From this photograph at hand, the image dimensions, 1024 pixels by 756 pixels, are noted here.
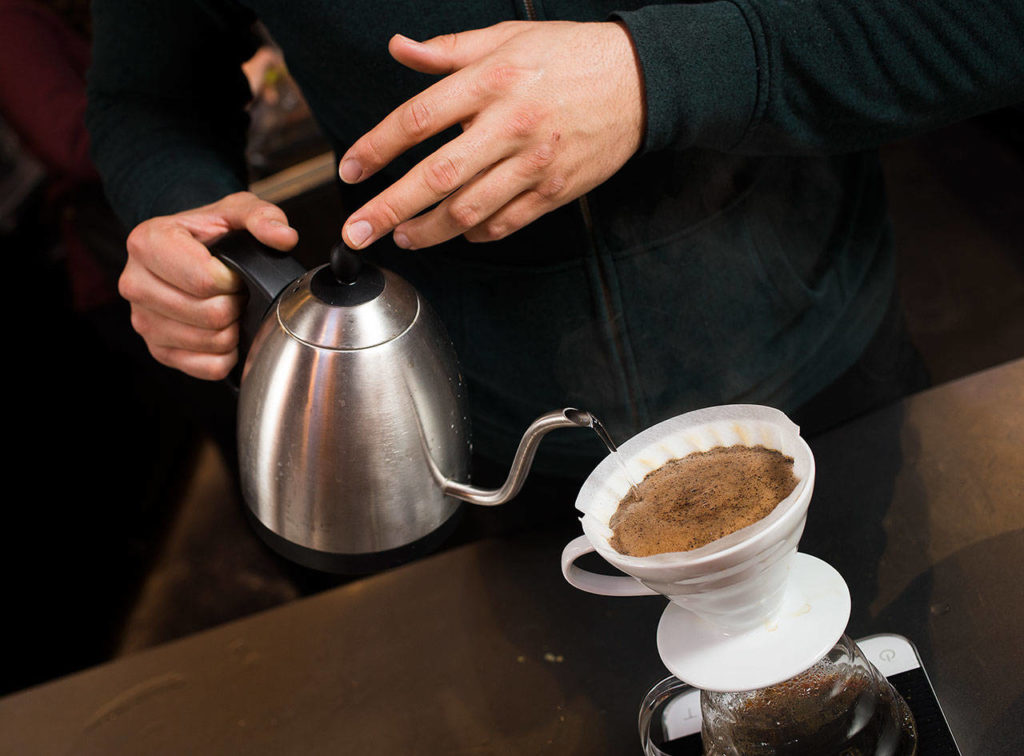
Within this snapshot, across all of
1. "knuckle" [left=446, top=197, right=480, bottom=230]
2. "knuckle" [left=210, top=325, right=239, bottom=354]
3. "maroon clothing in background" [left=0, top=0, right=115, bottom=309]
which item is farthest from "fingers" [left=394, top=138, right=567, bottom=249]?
"maroon clothing in background" [left=0, top=0, right=115, bottom=309]

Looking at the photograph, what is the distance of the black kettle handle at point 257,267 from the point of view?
80cm

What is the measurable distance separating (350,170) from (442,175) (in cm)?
9

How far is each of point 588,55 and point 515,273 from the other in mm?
317

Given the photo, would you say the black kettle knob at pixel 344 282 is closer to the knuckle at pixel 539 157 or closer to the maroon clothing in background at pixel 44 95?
the knuckle at pixel 539 157

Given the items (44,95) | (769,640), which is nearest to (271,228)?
(769,640)

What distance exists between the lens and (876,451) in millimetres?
994

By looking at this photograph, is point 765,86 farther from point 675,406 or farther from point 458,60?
point 675,406

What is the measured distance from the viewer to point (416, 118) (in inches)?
27.8

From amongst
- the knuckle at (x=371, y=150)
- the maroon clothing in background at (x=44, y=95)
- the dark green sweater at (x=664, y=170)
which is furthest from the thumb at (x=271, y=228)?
the maroon clothing in background at (x=44, y=95)

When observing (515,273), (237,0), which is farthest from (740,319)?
(237,0)

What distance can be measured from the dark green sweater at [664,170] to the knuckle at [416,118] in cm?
19

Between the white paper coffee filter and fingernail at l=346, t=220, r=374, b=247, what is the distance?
0.83 ft

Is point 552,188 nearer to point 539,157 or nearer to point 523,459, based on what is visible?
point 539,157

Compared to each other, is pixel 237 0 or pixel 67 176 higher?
pixel 237 0
